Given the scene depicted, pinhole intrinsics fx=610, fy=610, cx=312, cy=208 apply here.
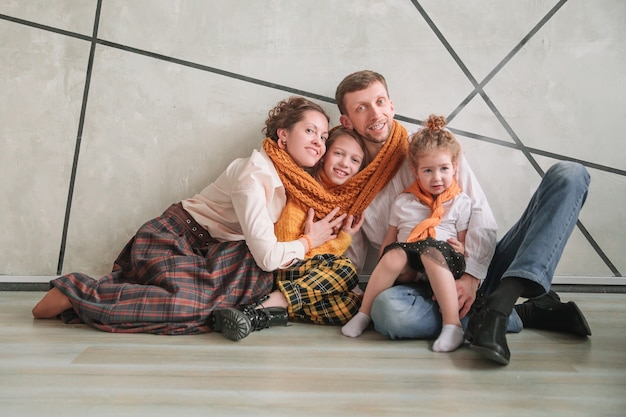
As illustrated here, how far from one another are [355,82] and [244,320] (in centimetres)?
103

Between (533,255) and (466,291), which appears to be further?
(466,291)

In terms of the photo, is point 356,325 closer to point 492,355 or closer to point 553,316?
point 492,355

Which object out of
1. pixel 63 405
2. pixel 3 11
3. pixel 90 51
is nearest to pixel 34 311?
pixel 63 405

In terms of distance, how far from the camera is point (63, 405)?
4.45ft

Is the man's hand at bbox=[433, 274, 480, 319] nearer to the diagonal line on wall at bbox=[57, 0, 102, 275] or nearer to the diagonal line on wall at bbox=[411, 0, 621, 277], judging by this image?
the diagonal line on wall at bbox=[411, 0, 621, 277]

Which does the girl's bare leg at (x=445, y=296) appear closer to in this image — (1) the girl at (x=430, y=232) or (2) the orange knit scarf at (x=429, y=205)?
(1) the girl at (x=430, y=232)

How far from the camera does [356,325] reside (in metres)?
2.05

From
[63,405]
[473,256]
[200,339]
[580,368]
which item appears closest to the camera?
[63,405]

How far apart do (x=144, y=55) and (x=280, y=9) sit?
2.02 ft

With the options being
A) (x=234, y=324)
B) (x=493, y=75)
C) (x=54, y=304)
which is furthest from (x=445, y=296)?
(x=54, y=304)

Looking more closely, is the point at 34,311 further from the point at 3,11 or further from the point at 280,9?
the point at 280,9

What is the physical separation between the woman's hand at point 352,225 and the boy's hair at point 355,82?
437 millimetres

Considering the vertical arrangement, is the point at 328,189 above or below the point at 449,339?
above

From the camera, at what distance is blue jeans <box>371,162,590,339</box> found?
1844mm
